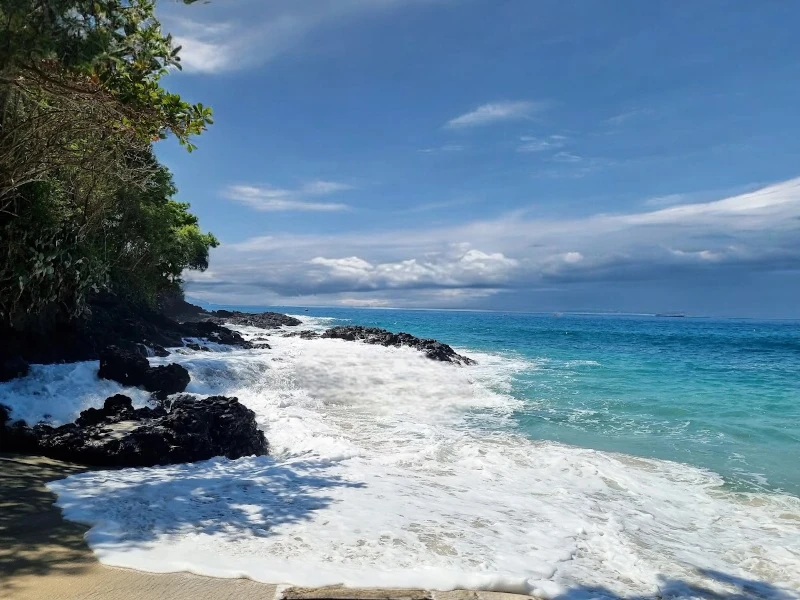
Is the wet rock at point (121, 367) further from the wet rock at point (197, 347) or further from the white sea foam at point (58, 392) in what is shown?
the wet rock at point (197, 347)

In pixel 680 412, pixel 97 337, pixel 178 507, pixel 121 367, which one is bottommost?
pixel 680 412

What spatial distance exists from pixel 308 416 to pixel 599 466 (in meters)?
6.85

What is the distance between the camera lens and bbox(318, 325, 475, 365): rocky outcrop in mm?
26984

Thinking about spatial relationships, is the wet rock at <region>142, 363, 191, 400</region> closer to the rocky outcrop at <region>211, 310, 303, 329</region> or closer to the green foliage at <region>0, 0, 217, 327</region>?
the green foliage at <region>0, 0, 217, 327</region>

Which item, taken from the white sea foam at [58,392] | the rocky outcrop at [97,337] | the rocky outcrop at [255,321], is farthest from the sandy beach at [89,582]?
the rocky outcrop at [255,321]

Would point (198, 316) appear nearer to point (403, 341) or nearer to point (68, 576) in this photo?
point (403, 341)

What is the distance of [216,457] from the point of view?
8.58m

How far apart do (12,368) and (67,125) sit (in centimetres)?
564

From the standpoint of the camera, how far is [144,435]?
326 inches

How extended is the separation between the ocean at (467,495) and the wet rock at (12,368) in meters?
0.35

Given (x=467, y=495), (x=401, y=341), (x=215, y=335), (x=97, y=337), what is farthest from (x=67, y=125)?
(x=401, y=341)

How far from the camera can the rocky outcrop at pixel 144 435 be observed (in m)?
8.00

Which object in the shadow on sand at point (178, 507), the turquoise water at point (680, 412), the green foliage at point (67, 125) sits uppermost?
the green foliage at point (67, 125)

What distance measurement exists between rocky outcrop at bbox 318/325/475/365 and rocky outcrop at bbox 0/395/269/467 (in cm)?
1738
